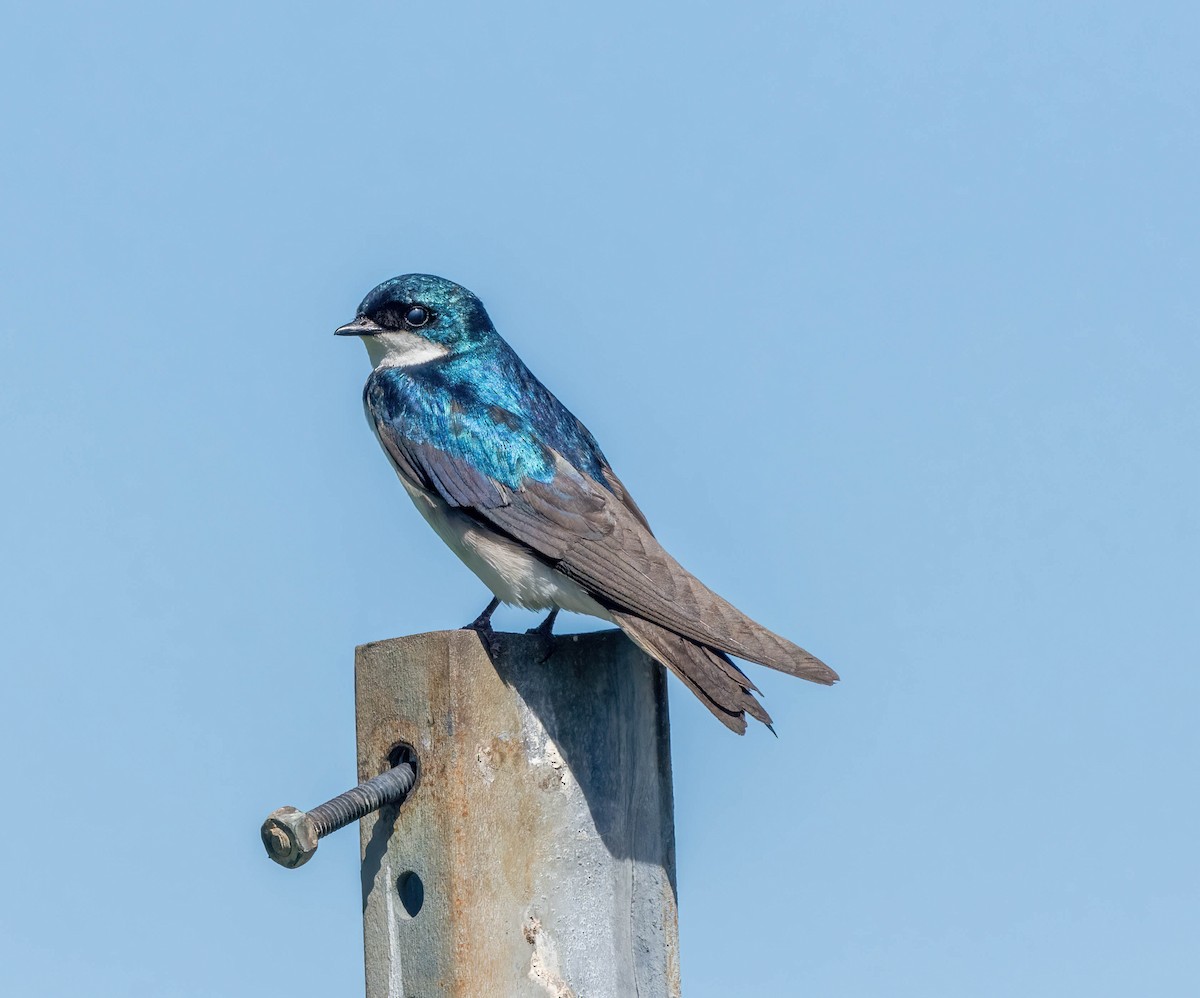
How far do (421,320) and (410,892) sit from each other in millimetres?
2331

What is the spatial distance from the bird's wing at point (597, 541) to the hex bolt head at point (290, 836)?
1.12 meters

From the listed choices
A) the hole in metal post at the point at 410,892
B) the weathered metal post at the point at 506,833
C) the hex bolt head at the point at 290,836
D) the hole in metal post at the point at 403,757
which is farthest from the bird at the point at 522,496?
the hex bolt head at the point at 290,836

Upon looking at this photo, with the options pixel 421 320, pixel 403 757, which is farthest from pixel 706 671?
pixel 421 320

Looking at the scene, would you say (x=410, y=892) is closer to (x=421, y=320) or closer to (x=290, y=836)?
(x=290, y=836)

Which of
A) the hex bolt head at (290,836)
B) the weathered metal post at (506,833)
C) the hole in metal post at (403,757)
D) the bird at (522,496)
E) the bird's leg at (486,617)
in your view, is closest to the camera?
the hex bolt head at (290,836)

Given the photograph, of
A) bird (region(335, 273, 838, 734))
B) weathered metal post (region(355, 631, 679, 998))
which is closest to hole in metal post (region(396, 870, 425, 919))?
weathered metal post (region(355, 631, 679, 998))

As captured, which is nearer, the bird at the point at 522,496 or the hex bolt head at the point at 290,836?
the hex bolt head at the point at 290,836

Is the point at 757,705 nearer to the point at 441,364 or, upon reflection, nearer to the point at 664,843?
the point at 664,843

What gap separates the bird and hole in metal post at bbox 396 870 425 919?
0.75 metres

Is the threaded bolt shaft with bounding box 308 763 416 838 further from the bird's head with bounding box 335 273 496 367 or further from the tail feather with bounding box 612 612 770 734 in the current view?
the bird's head with bounding box 335 273 496 367

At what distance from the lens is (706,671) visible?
14.9 feet

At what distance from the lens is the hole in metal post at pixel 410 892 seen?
432 cm

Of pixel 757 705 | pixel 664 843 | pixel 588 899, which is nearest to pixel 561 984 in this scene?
pixel 588 899

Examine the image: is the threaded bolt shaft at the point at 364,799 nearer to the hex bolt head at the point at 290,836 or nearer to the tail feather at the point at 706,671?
the hex bolt head at the point at 290,836
